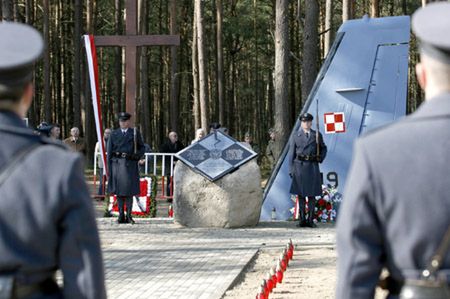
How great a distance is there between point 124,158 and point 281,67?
23.8 ft

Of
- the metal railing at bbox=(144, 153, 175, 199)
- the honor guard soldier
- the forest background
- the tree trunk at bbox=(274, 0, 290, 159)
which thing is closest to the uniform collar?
the honor guard soldier

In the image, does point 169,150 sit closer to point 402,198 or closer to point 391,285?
point 391,285

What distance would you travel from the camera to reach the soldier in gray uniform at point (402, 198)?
10.0 ft

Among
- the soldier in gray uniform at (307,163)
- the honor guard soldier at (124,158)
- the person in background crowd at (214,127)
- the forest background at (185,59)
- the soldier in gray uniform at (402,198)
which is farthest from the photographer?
the forest background at (185,59)

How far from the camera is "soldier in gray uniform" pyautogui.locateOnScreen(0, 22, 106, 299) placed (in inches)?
128

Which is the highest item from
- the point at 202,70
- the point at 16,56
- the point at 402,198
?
the point at 202,70

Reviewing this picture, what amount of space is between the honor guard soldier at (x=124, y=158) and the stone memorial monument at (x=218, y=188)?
0.81 metres

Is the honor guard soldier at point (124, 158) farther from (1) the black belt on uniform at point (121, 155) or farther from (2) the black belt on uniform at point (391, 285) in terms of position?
(2) the black belt on uniform at point (391, 285)

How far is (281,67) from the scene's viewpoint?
75.4 ft

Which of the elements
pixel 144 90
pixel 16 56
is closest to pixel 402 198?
pixel 16 56

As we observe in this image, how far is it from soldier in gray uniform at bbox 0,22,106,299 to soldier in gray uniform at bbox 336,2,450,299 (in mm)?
834

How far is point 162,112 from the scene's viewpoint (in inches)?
2151

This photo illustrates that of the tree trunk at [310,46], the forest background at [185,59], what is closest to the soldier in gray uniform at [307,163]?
the tree trunk at [310,46]

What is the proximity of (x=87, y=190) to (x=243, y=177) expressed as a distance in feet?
42.5
